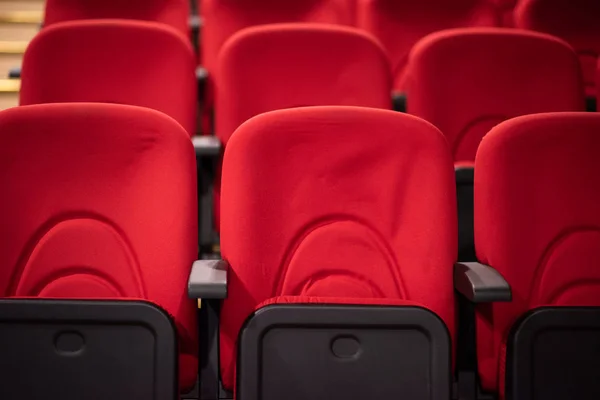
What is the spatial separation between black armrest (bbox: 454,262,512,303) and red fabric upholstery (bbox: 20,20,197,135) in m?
0.34

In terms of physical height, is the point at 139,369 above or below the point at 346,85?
below

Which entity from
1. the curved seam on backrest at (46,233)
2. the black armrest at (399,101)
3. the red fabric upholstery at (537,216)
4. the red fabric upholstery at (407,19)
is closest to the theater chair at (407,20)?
the red fabric upholstery at (407,19)

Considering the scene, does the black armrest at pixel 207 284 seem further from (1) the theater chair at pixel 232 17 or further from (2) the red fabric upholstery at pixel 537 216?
(1) the theater chair at pixel 232 17

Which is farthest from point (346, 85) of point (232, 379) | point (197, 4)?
point (197, 4)

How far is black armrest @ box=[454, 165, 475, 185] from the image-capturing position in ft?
1.59

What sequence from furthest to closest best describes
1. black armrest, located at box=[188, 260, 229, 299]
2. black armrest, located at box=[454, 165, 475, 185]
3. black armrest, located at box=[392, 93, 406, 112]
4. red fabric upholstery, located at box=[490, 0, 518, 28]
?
red fabric upholstery, located at box=[490, 0, 518, 28], black armrest, located at box=[392, 93, 406, 112], black armrest, located at box=[454, 165, 475, 185], black armrest, located at box=[188, 260, 229, 299]

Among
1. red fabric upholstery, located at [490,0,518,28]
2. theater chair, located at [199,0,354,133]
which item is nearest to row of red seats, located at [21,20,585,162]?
theater chair, located at [199,0,354,133]

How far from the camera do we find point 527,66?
60cm

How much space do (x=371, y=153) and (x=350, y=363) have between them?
0.50 feet

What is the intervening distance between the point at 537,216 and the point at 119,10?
62 centimetres

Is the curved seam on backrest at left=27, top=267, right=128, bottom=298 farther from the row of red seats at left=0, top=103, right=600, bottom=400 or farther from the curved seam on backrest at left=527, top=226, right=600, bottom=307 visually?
the curved seam on backrest at left=527, top=226, right=600, bottom=307

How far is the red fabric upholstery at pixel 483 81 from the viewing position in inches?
23.0

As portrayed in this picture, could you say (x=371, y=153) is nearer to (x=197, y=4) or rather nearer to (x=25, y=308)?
(x=25, y=308)

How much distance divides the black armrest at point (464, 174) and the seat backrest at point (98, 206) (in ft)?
0.72
